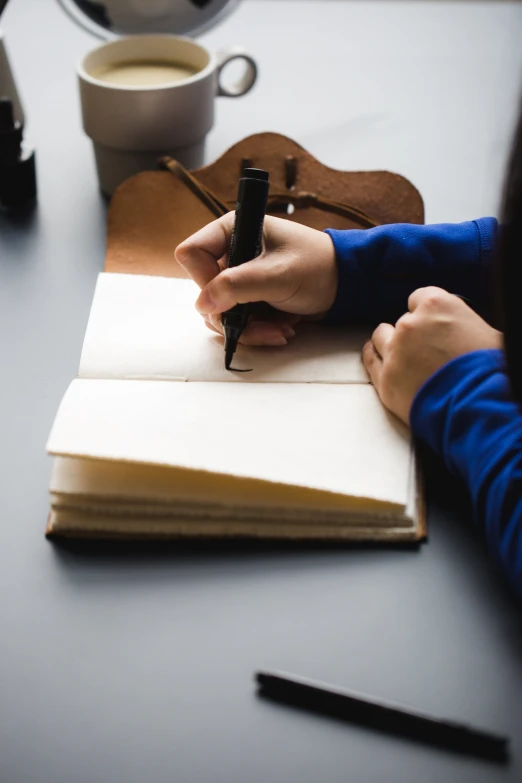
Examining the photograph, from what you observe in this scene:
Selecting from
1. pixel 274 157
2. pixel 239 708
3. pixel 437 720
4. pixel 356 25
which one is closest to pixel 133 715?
pixel 239 708

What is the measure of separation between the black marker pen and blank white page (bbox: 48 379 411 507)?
5cm

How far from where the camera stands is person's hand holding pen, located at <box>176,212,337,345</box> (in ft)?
1.94

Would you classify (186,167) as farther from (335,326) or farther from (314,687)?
(314,687)

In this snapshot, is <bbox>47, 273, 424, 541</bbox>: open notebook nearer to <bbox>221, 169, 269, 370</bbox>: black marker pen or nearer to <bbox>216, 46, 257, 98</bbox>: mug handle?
<bbox>221, 169, 269, 370</bbox>: black marker pen

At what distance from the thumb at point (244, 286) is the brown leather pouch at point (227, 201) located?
0.17 meters

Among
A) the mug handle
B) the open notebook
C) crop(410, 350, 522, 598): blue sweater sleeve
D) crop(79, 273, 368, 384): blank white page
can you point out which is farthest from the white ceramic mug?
crop(410, 350, 522, 598): blue sweater sleeve

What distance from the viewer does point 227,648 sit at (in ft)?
1.44

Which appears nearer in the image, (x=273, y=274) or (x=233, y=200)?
(x=273, y=274)

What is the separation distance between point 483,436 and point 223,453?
0.17m

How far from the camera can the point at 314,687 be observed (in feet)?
1.35

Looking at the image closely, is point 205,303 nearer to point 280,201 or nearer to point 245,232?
point 245,232

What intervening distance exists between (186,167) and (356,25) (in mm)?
603

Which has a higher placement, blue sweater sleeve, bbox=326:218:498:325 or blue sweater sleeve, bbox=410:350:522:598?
blue sweater sleeve, bbox=326:218:498:325

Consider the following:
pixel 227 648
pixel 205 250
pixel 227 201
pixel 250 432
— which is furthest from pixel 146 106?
pixel 227 648
